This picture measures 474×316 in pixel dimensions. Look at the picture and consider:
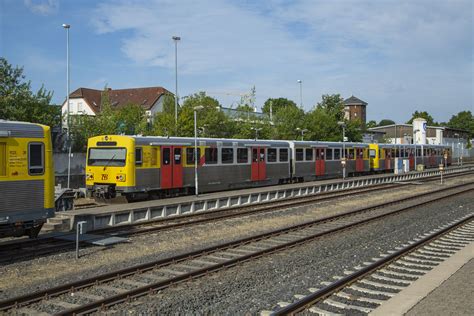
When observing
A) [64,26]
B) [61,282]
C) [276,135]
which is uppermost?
[64,26]

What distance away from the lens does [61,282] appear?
9.46 metres

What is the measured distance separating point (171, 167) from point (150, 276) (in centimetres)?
1392

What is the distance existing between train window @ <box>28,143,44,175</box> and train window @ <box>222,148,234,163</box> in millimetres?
15241

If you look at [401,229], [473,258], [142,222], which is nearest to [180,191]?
[142,222]

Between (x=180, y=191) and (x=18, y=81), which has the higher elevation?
(x=18, y=81)

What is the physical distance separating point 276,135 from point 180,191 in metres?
30.4

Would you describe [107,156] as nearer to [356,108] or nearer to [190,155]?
[190,155]

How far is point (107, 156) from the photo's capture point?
2206 cm

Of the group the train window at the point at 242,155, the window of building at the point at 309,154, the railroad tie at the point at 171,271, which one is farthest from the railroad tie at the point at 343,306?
the window of building at the point at 309,154

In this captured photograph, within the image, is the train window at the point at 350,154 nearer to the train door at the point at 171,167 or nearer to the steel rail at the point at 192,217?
the steel rail at the point at 192,217

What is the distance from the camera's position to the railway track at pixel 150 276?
7.94 meters

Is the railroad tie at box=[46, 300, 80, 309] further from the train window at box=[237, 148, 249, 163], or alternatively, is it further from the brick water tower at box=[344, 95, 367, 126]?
the brick water tower at box=[344, 95, 367, 126]

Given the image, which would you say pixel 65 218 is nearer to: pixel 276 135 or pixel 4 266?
pixel 4 266

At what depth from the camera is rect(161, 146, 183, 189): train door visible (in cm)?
2312
